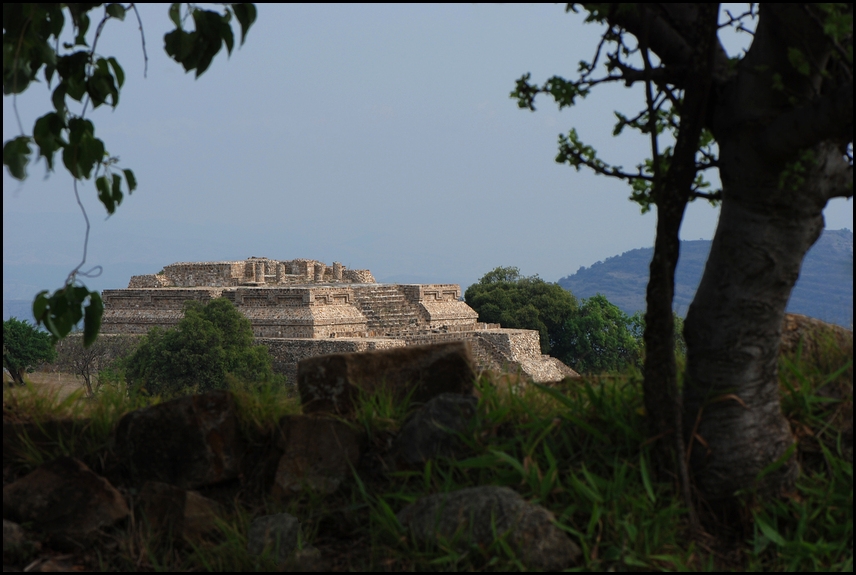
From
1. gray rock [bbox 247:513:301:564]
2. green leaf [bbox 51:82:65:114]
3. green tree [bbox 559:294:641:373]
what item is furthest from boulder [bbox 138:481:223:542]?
green tree [bbox 559:294:641:373]

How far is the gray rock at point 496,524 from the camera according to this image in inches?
118

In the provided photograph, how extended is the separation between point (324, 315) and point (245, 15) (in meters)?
21.6

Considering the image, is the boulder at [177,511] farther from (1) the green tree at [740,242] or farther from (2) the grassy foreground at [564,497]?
(1) the green tree at [740,242]

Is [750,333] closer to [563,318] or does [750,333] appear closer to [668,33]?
[668,33]

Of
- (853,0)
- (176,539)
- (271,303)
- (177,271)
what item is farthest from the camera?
(177,271)

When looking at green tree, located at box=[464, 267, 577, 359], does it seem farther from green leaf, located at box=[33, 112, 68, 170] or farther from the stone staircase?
green leaf, located at box=[33, 112, 68, 170]

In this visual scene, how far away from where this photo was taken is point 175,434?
374 cm

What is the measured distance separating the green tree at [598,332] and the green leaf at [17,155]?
3056cm

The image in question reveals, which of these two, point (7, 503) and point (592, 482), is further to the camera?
point (7, 503)

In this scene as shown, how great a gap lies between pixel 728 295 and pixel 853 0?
1127mm

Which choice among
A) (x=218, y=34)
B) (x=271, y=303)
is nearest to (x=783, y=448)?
(x=218, y=34)

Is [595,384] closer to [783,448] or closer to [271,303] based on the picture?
[783,448]

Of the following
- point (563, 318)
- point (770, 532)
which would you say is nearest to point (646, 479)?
point (770, 532)

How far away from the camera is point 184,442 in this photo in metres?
3.73
